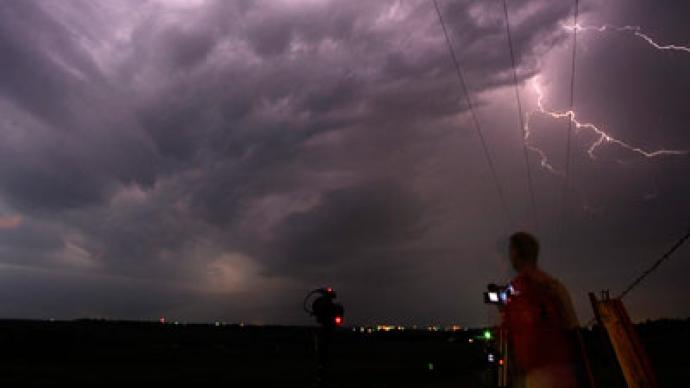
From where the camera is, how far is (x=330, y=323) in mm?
6637

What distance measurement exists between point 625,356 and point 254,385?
1114 inches

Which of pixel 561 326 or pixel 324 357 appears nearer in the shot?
pixel 561 326

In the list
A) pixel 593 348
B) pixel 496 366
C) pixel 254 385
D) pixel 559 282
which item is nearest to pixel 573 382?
pixel 559 282

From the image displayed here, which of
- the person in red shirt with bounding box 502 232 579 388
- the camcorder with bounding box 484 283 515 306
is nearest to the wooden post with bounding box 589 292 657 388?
the person in red shirt with bounding box 502 232 579 388

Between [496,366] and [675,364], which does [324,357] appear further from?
[675,364]

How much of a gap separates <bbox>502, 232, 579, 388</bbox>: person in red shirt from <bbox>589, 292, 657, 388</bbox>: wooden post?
0.33 metres

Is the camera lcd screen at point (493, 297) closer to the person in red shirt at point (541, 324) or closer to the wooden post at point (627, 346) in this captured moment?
the person in red shirt at point (541, 324)

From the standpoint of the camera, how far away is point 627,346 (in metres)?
4.81

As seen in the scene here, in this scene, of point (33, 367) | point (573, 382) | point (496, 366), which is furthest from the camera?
point (33, 367)

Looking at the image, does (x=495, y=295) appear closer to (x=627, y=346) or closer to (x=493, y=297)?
(x=493, y=297)

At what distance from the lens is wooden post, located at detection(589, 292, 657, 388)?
4738 millimetres

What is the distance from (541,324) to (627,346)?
28.4 inches

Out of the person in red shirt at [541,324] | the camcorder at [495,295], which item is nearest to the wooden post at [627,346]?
the person in red shirt at [541,324]

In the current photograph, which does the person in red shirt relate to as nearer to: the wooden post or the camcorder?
the wooden post
